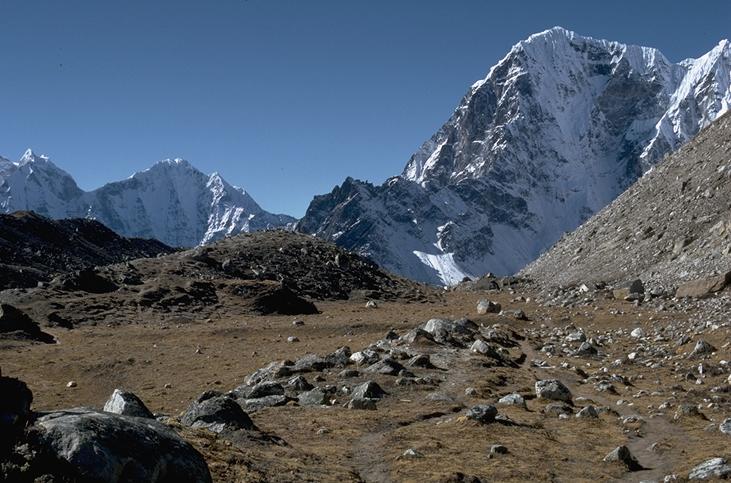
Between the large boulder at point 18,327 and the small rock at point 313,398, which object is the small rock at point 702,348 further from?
the large boulder at point 18,327

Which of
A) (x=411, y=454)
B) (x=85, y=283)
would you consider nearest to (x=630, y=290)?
(x=411, y=454)

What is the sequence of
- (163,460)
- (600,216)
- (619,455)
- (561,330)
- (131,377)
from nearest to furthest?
(163,460) < (619,455) < (131,377) < (561,330) < (600,216)

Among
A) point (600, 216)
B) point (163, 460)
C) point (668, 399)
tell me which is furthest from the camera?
point (600, 216)

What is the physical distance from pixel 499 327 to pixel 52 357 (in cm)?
3035

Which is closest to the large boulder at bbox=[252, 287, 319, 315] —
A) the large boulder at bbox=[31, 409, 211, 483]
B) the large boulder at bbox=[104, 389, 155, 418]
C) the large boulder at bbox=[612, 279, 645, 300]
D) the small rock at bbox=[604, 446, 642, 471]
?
the large boulder at bbox=[612, 279, 645, 300]

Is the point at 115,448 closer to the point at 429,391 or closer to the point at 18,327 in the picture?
the point at 429,391

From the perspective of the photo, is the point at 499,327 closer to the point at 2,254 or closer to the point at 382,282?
the point at 382,282

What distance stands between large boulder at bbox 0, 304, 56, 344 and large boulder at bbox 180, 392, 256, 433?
35999mm

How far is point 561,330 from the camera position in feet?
165

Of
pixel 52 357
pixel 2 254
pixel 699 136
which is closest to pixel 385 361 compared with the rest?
pixel 52 357

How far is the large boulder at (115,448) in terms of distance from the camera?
12.3 meters

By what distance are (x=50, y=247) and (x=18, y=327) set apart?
106799mm

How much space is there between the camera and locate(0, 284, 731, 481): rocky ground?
19.7m

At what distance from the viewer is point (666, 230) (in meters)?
73.3
